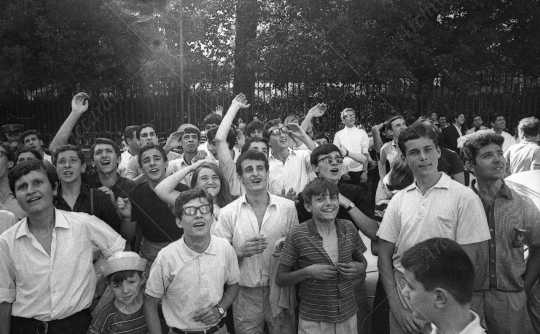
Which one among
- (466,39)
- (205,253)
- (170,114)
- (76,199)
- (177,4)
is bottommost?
(205,253)

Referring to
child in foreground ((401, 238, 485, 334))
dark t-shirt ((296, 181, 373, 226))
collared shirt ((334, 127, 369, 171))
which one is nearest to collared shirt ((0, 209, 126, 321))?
dark t-shirt ((296, 181, 373, 226))

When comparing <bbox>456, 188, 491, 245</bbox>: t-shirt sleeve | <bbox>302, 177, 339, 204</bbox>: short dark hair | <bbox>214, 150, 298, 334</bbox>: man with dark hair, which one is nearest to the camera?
<bbox>456, 188, 491, 245</bbox>: t-shirt sleeve

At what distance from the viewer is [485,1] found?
1335 cm

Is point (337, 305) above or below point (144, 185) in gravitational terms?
below

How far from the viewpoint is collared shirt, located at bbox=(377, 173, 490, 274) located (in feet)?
10.4

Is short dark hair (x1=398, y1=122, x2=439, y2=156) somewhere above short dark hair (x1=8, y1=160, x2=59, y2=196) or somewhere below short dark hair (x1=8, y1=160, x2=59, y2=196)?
above

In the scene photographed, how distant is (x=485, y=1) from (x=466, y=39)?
1.12m

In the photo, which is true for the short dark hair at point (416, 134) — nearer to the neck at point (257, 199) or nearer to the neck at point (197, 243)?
the neck at point (257, 199)

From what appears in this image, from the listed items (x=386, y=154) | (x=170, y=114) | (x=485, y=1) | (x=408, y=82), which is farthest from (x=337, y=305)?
(x=485, y=1)

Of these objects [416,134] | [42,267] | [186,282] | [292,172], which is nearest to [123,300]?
[186,282]

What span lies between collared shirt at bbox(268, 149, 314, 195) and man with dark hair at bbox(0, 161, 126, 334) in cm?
213

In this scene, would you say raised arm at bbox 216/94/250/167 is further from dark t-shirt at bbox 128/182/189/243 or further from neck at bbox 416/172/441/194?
neck at bbox 416/172/441/194

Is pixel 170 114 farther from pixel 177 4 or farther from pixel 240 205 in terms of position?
pixel 240 205

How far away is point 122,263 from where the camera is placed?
11.1 ft
